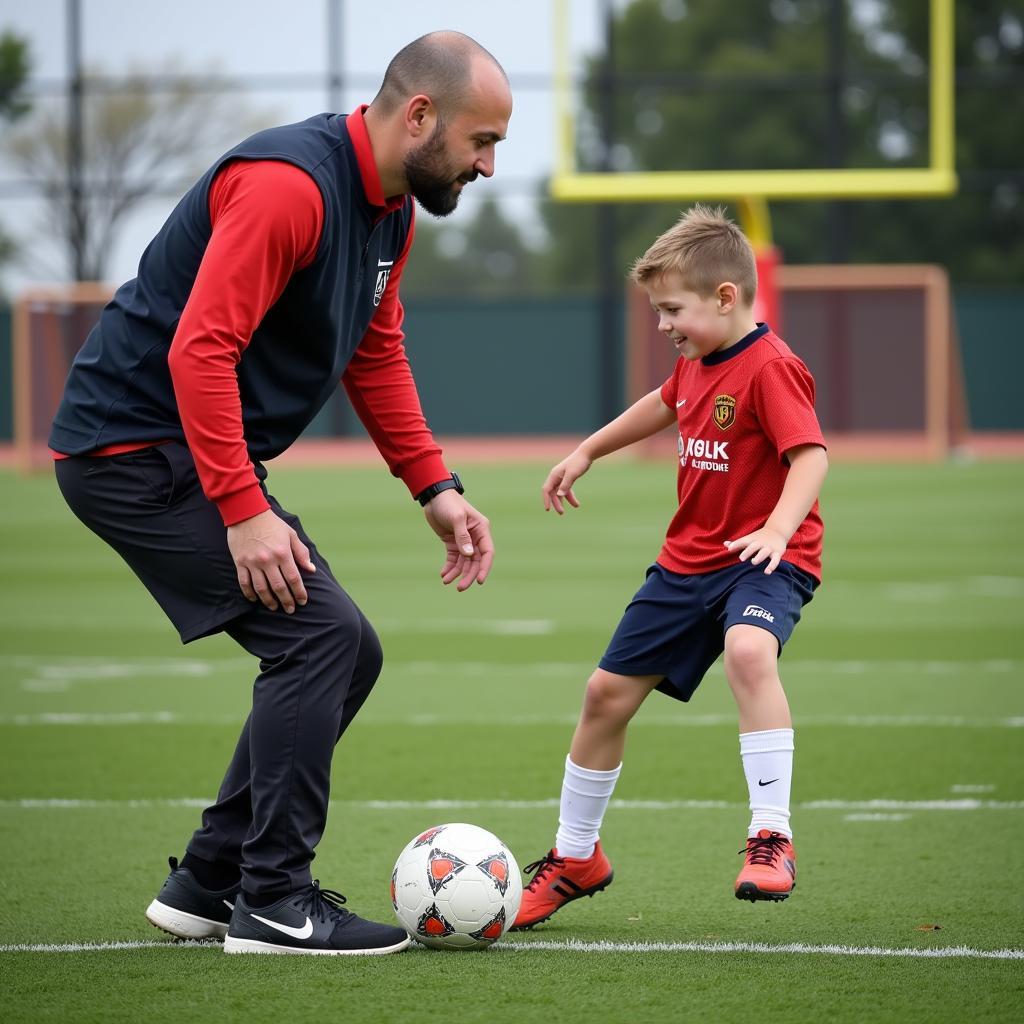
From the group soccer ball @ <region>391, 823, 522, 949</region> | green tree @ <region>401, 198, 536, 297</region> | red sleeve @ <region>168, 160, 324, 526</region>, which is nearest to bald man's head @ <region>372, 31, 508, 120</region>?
red sleeve @ <region>168, 160, 324, 526</region>

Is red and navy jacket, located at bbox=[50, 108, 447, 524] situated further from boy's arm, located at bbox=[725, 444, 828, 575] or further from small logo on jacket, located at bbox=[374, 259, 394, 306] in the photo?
boy's arm, located at bbox=[725, 444, 828, 575]

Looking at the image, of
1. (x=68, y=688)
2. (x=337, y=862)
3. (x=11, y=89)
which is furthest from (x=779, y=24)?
(x=337, y=862)

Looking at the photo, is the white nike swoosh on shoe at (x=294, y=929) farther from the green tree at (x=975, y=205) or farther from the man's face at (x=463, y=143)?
the green tree at (x=975, y=205)

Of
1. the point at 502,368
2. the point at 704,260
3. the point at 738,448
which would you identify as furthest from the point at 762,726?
the point at 502,368

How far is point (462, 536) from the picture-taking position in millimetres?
4402

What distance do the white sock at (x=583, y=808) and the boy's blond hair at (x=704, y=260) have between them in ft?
4.06

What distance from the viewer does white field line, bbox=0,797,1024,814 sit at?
5664mm

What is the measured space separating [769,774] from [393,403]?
4.45 feet

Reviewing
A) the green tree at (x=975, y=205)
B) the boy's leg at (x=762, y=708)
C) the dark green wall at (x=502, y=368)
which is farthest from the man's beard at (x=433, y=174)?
the green tree at (x=975, y=205)

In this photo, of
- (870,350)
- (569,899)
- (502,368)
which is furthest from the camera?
(502,368)

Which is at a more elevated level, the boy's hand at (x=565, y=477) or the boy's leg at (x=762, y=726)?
the boy's hand at (x=565, y=477)

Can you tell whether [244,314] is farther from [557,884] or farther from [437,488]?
[557,884]

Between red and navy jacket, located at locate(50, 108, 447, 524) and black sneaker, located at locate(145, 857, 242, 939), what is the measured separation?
101 centimetres

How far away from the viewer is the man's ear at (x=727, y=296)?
4.26 m
